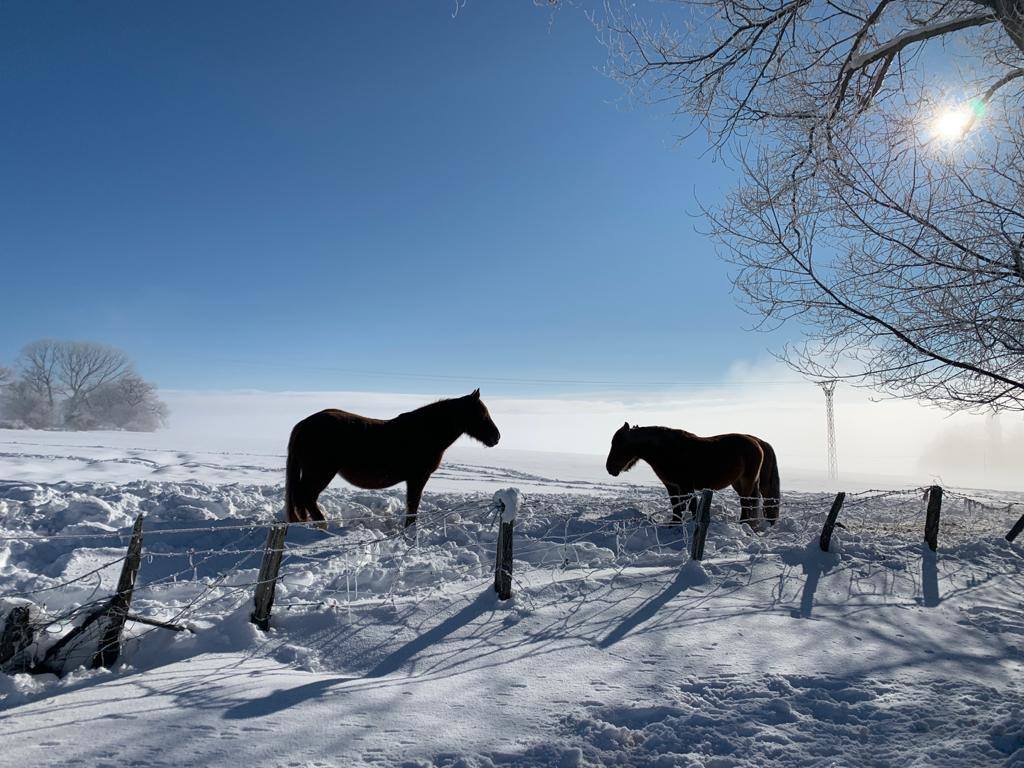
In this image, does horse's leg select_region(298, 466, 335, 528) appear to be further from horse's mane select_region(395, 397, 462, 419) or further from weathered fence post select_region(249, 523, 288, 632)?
weathered fence post select_region(249, 523, 288, 632)

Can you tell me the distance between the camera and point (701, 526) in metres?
6.02

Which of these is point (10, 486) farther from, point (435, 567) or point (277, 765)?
point (277, 765)

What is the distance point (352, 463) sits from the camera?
8281 mm

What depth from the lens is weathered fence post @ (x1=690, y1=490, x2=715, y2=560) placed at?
19.6 feet

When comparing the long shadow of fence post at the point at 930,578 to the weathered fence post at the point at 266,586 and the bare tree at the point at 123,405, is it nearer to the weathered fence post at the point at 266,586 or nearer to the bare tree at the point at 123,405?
the weathered fence post at the point at 266,586

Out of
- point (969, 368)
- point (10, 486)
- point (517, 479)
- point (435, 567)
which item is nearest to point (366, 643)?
point (435, 567)

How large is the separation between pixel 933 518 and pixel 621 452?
155 inches

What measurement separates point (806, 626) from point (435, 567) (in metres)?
3.55

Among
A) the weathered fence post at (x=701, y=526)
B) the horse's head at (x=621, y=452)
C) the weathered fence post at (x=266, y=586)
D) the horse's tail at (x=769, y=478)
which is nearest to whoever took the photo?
the weathered fence post at (x=266, y=586)

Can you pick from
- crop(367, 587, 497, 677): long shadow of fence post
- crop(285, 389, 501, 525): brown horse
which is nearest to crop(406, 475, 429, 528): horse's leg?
crop(285, 389, 501, 525): brown horse

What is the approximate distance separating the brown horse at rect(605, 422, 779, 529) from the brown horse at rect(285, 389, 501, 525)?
7.17 ft

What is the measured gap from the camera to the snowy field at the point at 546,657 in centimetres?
267

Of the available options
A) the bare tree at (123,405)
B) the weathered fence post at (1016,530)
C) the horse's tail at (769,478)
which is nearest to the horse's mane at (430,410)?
the horse's tail at (769,478)

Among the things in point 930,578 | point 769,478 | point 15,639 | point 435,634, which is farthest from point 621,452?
point 15,639
